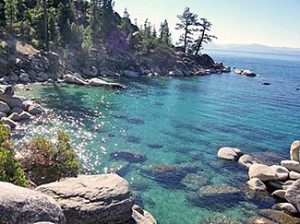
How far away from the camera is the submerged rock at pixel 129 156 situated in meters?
26.5

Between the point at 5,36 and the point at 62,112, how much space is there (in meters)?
26.8

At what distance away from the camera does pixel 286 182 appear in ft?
79.0

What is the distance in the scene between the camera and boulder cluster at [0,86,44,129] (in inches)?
1309

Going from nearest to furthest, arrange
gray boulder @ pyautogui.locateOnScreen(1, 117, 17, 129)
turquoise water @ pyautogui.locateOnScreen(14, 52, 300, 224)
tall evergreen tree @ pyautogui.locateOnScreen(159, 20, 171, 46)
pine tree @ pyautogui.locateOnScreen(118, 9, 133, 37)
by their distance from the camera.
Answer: turquoise water @ pyautogui.locateOnScreen(14, 52, 300, 224) → gray boulder @ pyautogui.locateOnScreen(1, 117, 17, 129) → pine tree @ pyautogui.locateOnScreen(118, 9, 133, 37) → tall evergreen tree @ pyautogui.locateOnScreen(159, 20, 171, 46)

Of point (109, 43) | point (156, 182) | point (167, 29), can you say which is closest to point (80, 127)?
point (156, 182)

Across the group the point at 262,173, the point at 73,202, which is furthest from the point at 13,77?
the point at 73,202

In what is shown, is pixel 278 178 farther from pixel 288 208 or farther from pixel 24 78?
pixel 24 78

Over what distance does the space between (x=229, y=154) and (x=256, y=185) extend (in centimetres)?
583

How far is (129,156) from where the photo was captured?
89.4ft

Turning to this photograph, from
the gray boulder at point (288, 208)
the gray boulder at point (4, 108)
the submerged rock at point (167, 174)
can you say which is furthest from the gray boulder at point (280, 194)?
the gray boulder at point (4, 108)

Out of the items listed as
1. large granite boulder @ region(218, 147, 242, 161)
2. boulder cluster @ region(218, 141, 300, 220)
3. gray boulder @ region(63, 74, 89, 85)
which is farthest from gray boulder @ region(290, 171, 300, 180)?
gray boulder @ region(63, 74, 89, 85)

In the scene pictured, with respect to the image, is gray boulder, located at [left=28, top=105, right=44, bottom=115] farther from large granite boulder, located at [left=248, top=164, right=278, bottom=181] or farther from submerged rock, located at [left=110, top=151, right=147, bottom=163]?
large granite boulder, located at [left=248, top=164, right=278, bottom=181]

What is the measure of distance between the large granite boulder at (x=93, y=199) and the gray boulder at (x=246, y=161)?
677 inches

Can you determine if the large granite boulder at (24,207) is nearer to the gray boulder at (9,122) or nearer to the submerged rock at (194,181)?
the submerged rock at (194,181)
